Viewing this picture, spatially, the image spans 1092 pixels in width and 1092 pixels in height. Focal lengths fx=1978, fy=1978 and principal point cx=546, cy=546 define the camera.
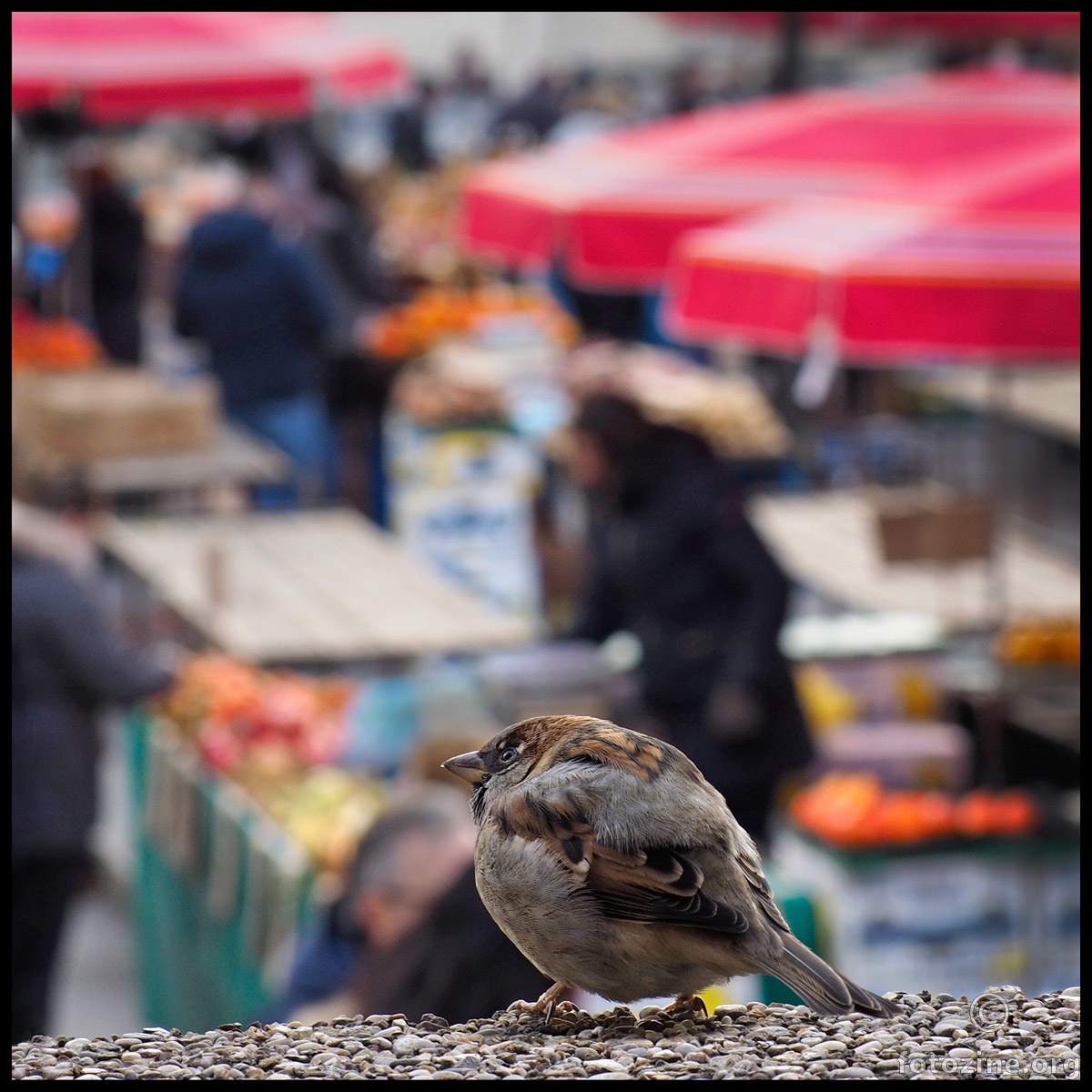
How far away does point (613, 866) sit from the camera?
5.99ft

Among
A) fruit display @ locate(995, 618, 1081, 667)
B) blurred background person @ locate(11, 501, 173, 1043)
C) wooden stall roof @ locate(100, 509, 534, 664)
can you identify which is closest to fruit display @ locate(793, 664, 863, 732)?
fruit display @ locate(995, 618, 1081, 667)

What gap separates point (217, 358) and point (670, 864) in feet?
33.8

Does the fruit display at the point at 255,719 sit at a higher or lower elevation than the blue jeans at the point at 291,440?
lower

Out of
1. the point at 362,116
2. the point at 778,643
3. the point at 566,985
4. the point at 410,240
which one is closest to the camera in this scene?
the point at 566,985

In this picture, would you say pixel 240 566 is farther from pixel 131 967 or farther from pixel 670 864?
pixel 670 864

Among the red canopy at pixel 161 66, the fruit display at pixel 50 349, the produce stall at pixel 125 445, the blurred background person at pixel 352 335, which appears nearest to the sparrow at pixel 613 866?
the produce stall at pixel 125 445

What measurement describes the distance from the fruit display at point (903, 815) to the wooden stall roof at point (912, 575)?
0.90 m

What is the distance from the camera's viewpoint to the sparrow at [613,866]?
182 centimetres

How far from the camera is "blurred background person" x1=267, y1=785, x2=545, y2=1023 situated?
4207 mm

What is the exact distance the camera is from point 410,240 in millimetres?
18891

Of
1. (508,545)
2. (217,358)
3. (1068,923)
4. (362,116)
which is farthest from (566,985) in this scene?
(362,116)

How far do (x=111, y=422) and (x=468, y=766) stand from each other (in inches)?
347

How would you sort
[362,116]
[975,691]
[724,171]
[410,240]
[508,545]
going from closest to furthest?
1. [975,691]
2. [724,171]
3. [508,545]
4. [410,240]
5. [362,116]

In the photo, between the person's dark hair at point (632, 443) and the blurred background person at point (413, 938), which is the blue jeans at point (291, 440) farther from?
the blurred background person at point (413, 938)
